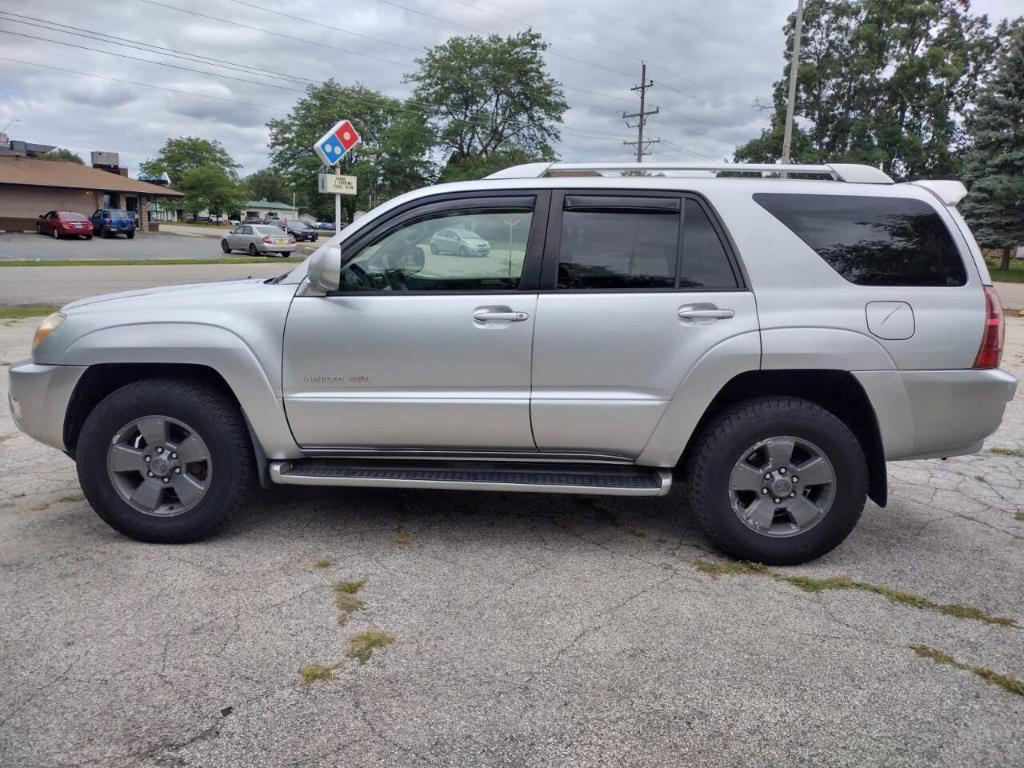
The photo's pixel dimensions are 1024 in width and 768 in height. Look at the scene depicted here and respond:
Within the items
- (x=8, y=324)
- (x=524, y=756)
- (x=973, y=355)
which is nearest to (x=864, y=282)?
(x=973, y=355)

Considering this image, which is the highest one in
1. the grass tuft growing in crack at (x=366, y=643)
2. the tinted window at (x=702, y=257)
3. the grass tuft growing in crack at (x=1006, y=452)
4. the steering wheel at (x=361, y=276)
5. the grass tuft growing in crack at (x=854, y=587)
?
the tinted window at (x=702, y=257)

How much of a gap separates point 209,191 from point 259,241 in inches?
2014

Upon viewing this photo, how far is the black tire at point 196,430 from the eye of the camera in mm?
3758

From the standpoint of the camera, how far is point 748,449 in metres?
3.62

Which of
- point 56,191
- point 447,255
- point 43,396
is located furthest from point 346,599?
point 56,191

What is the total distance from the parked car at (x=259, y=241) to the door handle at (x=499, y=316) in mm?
33682

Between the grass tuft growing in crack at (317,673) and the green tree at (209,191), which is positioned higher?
the green tree at (209,191)

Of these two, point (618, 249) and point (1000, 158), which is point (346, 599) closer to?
point (618, 249)

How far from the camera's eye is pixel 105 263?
25359 millimetres

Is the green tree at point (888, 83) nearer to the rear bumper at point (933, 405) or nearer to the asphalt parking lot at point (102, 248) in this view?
the asphalt parking lot at point (102, 248)

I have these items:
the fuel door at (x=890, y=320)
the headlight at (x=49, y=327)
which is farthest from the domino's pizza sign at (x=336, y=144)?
the fuel door at (x=890, y=320)

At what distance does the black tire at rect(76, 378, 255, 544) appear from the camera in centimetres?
376

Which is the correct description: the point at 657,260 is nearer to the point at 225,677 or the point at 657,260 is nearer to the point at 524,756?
the point at 524,756

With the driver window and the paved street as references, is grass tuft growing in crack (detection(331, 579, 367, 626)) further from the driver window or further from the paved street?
the paved street
